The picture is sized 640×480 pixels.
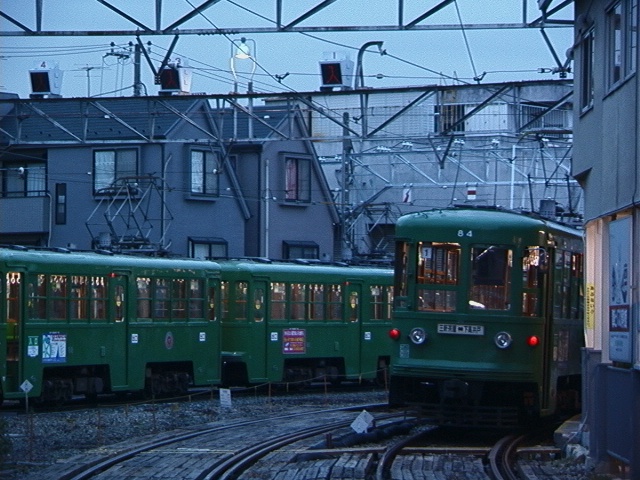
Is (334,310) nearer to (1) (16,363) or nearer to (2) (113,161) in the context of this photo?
(1) (16,363)

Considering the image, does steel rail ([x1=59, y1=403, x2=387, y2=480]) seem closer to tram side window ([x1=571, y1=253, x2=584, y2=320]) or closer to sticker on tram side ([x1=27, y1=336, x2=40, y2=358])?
sticker on tram side ([x1=27, y1=336, x2=40, y2=358])

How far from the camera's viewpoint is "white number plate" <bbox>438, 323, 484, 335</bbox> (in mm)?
15352

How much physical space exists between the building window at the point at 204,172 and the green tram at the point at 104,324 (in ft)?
40.9

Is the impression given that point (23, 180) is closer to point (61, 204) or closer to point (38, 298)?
point (61, 204)

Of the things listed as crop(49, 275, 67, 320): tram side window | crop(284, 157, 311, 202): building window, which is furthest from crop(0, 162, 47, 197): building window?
crop(49, 275, 67, 320): tram side window

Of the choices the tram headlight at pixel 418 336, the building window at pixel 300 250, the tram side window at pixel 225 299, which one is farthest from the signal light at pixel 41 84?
the building window at pixel 300 250

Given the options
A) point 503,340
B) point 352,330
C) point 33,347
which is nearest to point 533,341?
point 503,340

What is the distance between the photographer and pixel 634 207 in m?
11.0

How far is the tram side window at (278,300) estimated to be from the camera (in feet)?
82.1

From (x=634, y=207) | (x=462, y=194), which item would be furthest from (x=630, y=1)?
(x=462, y=194)

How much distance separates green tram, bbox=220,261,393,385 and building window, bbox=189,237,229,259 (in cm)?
974

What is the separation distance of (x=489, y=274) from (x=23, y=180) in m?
24.0

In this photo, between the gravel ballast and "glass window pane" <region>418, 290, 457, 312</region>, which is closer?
the gravel ballast

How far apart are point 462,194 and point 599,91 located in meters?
30.5
